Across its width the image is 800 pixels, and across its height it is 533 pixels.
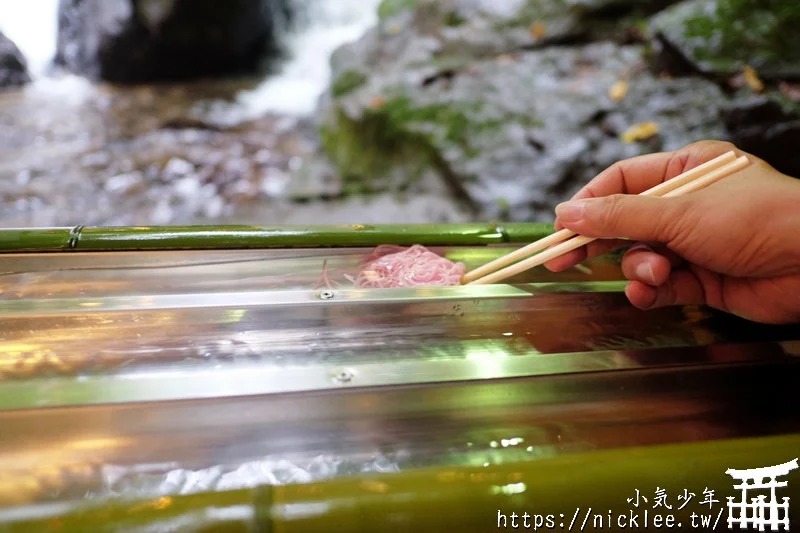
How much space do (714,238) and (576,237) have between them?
35cm

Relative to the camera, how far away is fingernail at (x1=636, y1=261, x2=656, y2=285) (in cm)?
141

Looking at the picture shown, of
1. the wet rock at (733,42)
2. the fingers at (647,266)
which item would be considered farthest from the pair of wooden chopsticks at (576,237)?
the wet rock at (733,42)

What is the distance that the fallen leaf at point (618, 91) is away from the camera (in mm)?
4465

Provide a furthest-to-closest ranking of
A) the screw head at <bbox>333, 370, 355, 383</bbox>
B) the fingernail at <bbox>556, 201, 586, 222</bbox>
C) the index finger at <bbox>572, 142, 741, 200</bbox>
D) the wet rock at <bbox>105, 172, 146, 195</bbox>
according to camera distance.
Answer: the wet rock at <bbox>105, 172, 146, 195</bbox>, the index finger at <bbox>572, 142, 741, 200</bbox>, the fingernail at <bbox>556, 201, 586, 222</bbox>, the screw head at <bbox>333, 370, 355, 383</bbox>

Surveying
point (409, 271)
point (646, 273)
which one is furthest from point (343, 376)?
point (646, 273)

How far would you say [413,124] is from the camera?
15.2 feet

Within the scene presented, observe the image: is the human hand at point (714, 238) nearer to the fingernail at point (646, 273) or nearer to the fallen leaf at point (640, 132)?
the fingernail at point (646, 273)

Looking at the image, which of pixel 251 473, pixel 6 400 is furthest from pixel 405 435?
pixel 6 400

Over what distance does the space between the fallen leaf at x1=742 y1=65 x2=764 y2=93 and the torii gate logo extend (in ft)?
14.5

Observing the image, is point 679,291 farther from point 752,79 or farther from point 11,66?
point 11,66

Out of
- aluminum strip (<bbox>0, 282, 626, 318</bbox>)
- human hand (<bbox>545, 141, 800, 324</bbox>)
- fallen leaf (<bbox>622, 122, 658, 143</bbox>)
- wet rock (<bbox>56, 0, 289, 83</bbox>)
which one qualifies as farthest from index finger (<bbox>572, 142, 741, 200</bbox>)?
wet rock (<bbox>56, 0, 289, 83</bbox>)

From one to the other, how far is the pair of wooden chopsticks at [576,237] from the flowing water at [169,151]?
106 inches

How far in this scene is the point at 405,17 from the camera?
18.2 feet

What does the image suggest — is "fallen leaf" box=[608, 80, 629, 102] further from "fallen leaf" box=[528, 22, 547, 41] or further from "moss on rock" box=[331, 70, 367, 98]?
"moss on rock" box=[331, 70, 367, 98]
